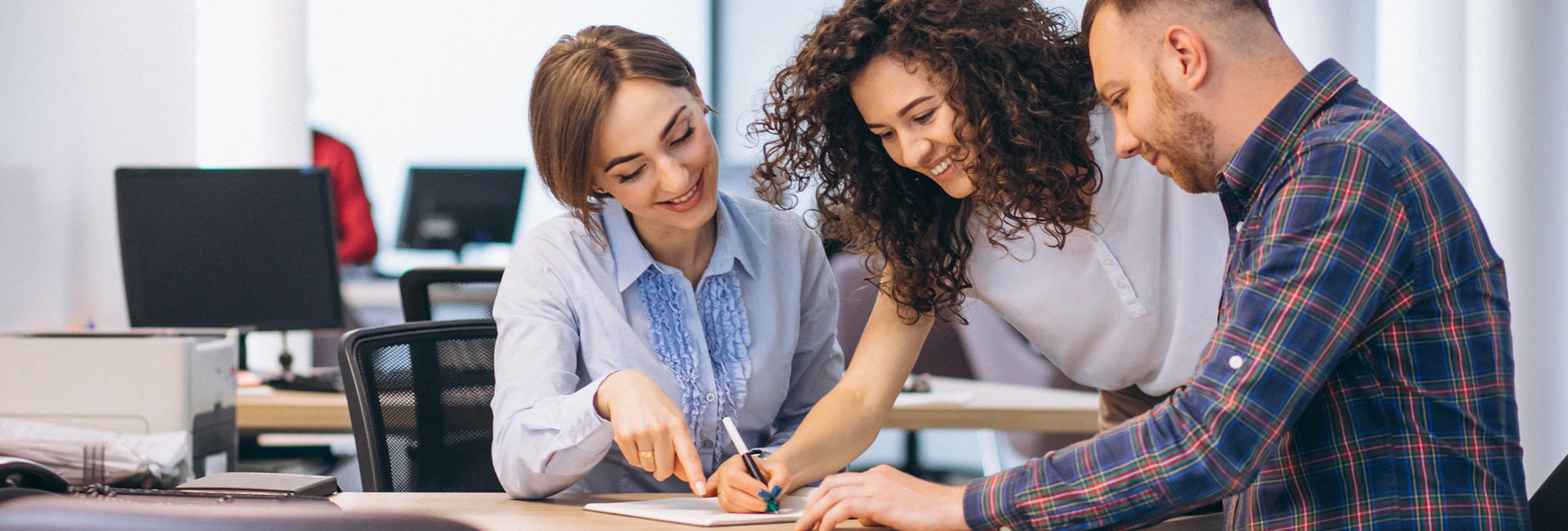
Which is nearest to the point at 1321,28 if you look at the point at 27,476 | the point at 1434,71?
the point at 1434,71

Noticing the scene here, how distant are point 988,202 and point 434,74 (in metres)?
5.83

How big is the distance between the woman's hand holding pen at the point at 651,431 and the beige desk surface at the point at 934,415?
3.82 feet

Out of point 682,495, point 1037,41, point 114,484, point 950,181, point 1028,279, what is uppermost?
point 1037,41

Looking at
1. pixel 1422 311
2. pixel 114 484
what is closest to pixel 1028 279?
pixel 1422 311

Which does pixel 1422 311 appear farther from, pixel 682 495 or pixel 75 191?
pixel 75 191

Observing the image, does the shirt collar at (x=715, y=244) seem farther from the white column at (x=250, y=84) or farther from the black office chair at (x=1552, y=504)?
the white column at (x=250, y=84)

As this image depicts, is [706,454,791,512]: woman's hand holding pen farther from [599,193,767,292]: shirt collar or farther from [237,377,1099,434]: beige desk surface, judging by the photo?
[237,377,1099,434]: beige desk surface

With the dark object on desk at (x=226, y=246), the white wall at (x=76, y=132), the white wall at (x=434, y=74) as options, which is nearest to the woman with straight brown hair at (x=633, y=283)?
the dark object on desk at (x=226, y=246)

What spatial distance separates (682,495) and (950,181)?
516 mm

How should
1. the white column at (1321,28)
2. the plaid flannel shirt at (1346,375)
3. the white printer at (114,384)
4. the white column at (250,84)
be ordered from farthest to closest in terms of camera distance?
1. the white column at (1321,28)
2. the white column at (250,84)
3. the white printer at (114,384)
4. the plaid flannel shirt at (1346,375)

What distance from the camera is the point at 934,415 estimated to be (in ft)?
8.02

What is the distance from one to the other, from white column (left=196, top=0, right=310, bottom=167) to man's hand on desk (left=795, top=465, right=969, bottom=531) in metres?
3.33

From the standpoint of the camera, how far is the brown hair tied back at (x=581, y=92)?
4.99 feet

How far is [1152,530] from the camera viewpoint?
1279 millimetres
